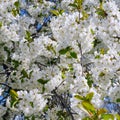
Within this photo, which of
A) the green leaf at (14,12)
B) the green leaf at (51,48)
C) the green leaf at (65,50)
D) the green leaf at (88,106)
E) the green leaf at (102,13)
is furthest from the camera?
the green leaf at (14,12)

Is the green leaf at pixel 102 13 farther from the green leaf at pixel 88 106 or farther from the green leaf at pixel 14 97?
the green leaf at pixel 88 106

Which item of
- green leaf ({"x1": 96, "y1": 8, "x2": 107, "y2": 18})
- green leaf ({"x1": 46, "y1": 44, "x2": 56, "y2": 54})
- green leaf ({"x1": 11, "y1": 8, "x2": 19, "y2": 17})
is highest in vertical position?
green leaf ({"x1": 11, "y1": 8, "x2": 19, "y2": 17})

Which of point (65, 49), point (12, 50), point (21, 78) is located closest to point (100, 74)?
point (65, 49)

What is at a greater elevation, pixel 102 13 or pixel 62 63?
pixel 102 13

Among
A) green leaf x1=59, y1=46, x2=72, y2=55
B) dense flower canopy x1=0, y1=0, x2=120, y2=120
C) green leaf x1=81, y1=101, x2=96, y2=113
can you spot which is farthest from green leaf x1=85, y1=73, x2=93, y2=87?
green leaf x1=81, y1=101, x2=96, y2=113

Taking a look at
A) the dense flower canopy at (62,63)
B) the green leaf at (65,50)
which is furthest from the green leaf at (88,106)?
the green leaf at (65,50)

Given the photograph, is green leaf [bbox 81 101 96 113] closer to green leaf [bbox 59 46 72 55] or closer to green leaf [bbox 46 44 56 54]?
green leaf [bbox 59 46 72 55]

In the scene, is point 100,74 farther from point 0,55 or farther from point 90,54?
point 0,55

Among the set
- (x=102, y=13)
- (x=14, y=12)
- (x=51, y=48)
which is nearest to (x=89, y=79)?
(x=51, y=48)

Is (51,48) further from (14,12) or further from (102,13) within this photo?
(14,12)
